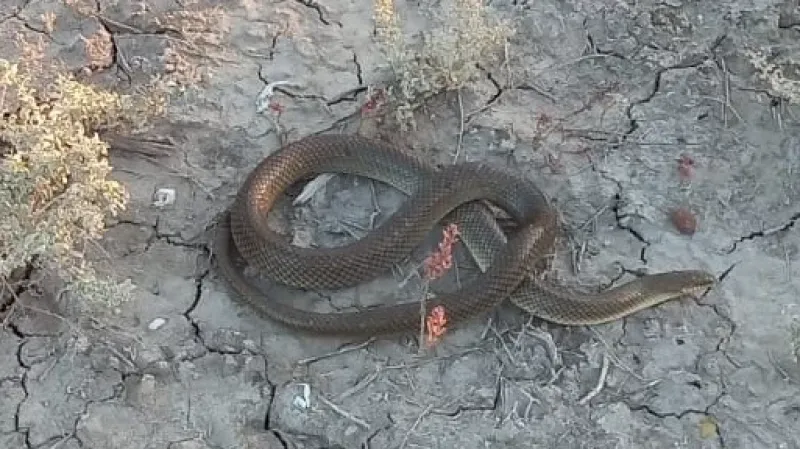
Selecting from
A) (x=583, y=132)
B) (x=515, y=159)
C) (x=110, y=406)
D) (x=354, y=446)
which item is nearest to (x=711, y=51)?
(x=583, y=132)

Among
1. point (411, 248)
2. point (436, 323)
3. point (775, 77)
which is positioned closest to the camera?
point (436, 323)

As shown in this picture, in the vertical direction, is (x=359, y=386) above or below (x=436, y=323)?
below

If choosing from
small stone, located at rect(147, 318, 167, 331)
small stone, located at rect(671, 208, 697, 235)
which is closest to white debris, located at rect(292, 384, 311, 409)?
small stone, located at rect(147, 318, 167, 331)

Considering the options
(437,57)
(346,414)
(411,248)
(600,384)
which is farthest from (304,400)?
(437,57)

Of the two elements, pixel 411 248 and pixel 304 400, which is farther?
pixel 411 248

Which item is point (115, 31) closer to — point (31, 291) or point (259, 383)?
point (31, 291)

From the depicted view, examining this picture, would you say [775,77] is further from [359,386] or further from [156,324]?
[156,324]

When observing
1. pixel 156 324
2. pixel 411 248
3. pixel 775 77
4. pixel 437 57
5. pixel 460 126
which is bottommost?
pixel 156 324
